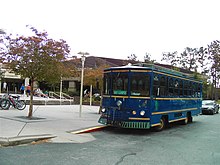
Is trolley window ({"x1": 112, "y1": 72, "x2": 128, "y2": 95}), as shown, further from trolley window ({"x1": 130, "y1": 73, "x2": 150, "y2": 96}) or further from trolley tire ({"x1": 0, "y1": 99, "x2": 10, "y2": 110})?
trolley tire ({"x1": 0, "y1": 99, "x2": 10, "y2": 110})

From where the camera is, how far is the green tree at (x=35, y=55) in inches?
503

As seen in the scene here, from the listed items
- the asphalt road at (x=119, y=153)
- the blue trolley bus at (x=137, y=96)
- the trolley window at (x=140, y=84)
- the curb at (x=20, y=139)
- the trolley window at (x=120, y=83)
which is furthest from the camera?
the trolley window at (x=120, y=83)

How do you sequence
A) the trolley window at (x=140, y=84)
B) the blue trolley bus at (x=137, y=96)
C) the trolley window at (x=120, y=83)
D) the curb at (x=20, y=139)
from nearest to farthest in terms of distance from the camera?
the curb at (x=20, y=139), the blue trolley bus at (x=137, y=96), the trolley window at (x=140, y=84), the trolley window at (x=120, y=83)

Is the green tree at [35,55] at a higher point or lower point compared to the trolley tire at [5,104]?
higher

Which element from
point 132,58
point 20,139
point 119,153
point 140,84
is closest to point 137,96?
point 140,84

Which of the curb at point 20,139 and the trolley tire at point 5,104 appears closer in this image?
the curb at point 20,139

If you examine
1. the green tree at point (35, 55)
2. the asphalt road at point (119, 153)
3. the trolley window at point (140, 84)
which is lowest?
the asphalt road at point (119, 153)

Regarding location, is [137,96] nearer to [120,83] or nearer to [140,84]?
[140,84]

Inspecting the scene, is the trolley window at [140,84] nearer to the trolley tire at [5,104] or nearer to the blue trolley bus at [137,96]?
the blue trolley bus at [137,96]

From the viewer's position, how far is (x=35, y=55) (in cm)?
1278

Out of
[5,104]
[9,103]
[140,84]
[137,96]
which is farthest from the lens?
[9,103]

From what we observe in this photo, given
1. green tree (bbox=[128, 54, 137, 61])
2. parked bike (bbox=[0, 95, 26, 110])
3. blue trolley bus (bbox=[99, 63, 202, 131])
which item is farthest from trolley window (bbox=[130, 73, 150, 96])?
green tree (bbox=[128, 54, 137, 61])

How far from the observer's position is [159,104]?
40.1 ft

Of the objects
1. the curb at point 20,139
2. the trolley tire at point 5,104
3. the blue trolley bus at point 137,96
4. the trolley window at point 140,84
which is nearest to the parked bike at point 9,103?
the trolley tire at point 5,104
